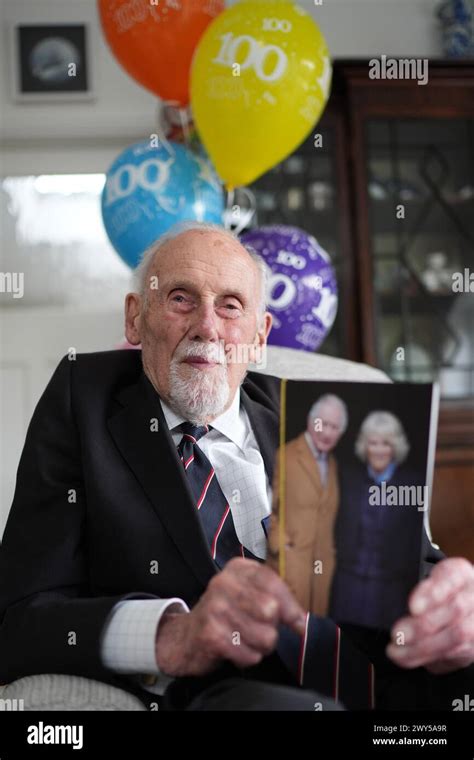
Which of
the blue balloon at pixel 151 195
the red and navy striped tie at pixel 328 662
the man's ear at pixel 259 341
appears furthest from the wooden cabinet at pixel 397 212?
the red and navy striped tie at pixel 328 662

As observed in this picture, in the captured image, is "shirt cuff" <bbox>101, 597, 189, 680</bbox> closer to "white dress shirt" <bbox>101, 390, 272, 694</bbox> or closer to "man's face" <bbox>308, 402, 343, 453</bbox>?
"white dress shirt" <bbox>101, 390, 272, 694</bbox>

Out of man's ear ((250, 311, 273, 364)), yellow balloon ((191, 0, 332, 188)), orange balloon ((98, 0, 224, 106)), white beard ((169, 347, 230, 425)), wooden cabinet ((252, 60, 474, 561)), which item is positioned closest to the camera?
white beard ((169, 347, 230, 425))

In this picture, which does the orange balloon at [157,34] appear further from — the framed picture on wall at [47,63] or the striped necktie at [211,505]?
the striped necktie at [211,505]

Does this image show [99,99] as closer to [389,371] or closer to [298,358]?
[389,371]

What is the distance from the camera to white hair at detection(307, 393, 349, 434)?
2.67 ft

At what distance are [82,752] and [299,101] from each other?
1589 millimetres

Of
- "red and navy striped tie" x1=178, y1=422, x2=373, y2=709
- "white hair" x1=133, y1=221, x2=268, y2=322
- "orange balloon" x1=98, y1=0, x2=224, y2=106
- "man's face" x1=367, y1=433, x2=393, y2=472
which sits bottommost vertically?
"red and navy striped tie" x1=178, y1=422, x2=373, y2=709

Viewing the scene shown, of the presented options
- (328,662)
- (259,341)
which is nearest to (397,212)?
(259,341)

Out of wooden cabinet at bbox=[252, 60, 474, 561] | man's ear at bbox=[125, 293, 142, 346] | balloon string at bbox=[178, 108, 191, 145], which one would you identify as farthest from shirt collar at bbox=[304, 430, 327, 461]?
wooden cabinet at bbox=[252, 60, 474, 561]

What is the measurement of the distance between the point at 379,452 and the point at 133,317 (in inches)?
23.4

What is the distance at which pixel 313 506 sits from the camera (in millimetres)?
823

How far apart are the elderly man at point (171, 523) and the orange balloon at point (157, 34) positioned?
1.10 meters

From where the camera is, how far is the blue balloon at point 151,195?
2.20 metres

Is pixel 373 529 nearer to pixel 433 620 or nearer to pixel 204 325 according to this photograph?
pixel 433 620
